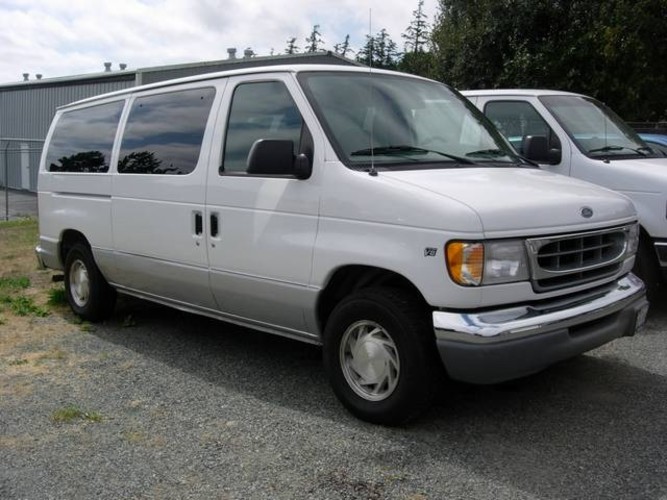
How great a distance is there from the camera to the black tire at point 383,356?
376 centimetres

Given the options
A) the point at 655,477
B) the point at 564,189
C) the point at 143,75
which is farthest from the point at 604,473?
the point at 143,75

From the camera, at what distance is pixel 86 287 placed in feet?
21.4

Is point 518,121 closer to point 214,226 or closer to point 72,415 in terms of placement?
point 214,226

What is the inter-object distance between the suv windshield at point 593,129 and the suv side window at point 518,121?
148 mm

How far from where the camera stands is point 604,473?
3.47 meters

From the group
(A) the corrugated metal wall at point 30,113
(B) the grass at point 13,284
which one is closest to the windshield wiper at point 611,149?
(B) the grass at point 13,284

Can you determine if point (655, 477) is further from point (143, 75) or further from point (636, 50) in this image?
point (143, 75)

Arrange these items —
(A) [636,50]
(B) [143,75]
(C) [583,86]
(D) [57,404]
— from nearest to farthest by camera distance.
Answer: (D) [57,404], (A) [636,50], (C) [583,86], (B) [143,75]

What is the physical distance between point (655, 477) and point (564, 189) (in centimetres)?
164

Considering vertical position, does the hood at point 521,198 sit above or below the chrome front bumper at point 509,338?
above

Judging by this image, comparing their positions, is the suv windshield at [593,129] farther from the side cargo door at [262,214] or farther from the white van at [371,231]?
the side cargo door at [262,214]

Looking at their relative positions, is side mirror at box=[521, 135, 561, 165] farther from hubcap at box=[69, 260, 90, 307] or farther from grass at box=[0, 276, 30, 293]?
grass at box=[0, 276, 30, 293]

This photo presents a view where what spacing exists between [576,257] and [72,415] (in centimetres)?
311

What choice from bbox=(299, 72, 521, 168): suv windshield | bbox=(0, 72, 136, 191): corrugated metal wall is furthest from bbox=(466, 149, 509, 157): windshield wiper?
bbox=(0, 72, 136, 191): corrugated metal wall
